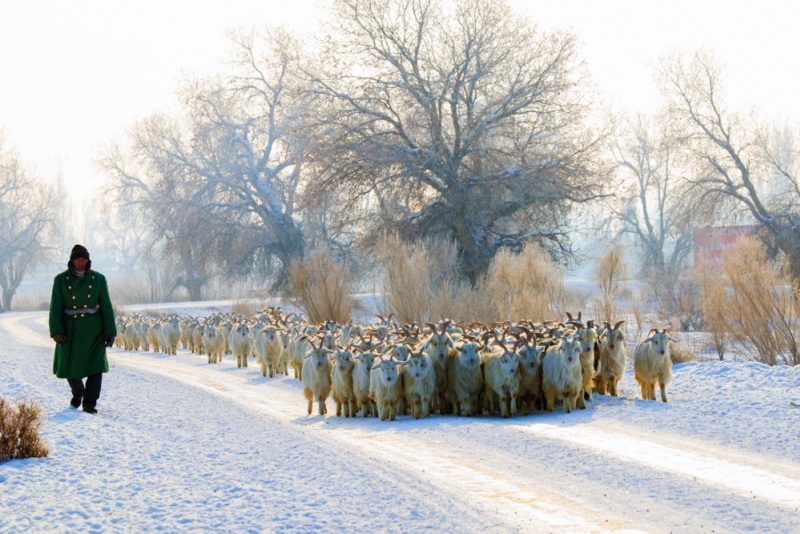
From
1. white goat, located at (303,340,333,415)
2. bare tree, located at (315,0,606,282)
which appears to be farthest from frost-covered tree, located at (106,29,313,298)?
white goat, located at (303,340,333,415)

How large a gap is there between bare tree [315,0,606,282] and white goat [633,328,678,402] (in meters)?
16.5

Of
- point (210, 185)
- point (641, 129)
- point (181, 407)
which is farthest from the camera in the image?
point (641, 129)

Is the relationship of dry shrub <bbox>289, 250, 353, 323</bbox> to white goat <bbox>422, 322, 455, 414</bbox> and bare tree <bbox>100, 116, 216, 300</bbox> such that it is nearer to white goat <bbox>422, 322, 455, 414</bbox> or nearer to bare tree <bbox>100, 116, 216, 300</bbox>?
white goat <bbox>422, 322, 455, 414</bbox>

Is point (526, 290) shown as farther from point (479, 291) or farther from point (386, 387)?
point (386, 387)

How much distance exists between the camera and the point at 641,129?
60.4m

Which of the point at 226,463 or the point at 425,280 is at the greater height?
the point at 425,280

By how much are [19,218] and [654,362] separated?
69.1 metres

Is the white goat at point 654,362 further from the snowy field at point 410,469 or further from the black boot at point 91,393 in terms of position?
the black boot at point 91,393

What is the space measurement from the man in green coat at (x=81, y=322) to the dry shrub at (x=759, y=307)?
1444 centimetres

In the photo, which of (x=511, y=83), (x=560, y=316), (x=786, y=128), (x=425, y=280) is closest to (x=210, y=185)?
(x=511, y=83)

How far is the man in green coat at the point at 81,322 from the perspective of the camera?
11.5 meters

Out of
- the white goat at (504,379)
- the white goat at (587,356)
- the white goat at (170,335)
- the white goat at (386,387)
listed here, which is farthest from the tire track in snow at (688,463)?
the white goat at (170,335)

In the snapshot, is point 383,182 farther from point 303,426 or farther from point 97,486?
point 97,486

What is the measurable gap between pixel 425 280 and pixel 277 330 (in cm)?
542
